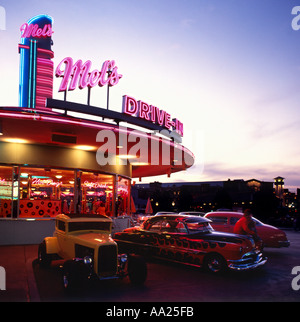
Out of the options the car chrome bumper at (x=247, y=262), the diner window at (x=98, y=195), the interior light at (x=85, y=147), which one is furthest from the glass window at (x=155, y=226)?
the diner window at (x=98, y=195)

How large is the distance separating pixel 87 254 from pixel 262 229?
8835 millimetres

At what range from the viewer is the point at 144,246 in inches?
423

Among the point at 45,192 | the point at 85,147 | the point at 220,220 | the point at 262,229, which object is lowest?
the point at 262,229

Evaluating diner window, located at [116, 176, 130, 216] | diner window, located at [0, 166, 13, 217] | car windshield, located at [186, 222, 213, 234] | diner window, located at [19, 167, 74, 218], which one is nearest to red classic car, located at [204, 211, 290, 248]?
car windshield, located at [186, 222, 213, 234]

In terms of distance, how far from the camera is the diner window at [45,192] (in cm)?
1516

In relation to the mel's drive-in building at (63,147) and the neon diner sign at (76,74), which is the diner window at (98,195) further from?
the neon diner sign at (76,74)

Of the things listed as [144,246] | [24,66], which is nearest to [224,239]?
[144,246]

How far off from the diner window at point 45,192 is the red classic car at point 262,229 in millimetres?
6722

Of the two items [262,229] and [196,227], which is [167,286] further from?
[262,229]

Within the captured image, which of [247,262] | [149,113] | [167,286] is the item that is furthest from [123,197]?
[167,286]

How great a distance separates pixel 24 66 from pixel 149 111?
24.9 feet

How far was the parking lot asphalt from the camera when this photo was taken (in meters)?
6.71

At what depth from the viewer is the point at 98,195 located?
736 inches
